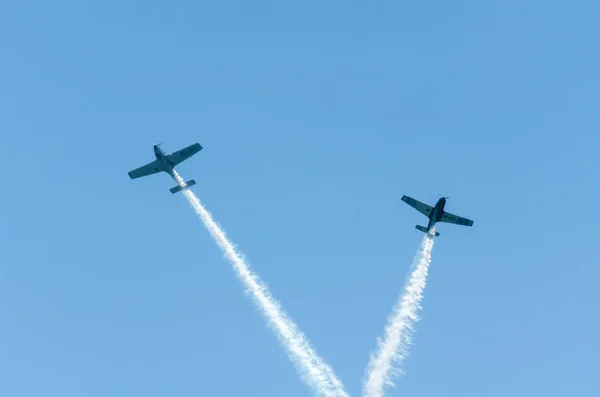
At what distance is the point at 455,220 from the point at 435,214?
6.06m

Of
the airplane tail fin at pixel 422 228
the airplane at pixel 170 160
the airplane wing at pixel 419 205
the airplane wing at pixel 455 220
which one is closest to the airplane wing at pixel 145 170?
the airplane at pixel 170 160

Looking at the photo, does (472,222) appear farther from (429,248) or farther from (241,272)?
(241,272)

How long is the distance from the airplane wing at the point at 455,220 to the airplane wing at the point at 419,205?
244cm

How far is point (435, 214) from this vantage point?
367ft

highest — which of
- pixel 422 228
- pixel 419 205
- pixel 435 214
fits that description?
pixel 419 205

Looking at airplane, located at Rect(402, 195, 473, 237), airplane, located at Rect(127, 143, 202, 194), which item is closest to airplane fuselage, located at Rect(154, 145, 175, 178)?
airplane, located at Rect(127, 143, 202, 194)

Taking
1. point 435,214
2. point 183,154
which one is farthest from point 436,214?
point 183,154

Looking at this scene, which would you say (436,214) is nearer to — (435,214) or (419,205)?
(435,214)

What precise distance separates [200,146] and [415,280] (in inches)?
1509

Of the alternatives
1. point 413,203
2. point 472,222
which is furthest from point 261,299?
point 472,222

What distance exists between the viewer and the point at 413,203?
11581 cm

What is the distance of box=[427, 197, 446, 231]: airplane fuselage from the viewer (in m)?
111

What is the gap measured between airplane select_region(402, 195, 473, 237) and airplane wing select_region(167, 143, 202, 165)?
32.6 meters

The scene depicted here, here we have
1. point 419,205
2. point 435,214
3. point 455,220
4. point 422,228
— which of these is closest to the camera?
point 422,228
